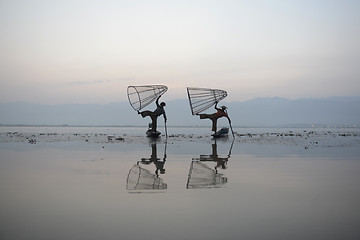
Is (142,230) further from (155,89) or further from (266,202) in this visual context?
(155,89)

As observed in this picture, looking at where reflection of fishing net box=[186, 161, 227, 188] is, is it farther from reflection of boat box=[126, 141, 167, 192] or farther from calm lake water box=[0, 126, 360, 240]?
reflection of boat box=[126, 141, 167, 192]

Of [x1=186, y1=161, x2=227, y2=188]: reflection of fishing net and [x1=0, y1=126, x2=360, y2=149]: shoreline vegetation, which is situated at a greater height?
[x1=186, y1=161, x2=227, y2=188]: reflection of fishing net

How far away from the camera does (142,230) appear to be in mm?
5227

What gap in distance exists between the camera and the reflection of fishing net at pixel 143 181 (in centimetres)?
878

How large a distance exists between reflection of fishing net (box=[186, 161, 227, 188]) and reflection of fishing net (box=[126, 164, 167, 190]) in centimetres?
82

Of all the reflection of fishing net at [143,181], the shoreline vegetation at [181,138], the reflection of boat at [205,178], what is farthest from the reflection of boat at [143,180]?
the shoreline vegetation at [181,138]

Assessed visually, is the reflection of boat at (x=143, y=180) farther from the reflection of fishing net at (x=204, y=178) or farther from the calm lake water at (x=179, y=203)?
the reflection of fishing net at (x=204, y=178)

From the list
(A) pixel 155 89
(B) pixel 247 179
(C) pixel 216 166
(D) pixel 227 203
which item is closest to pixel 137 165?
(C) pixel 216 166

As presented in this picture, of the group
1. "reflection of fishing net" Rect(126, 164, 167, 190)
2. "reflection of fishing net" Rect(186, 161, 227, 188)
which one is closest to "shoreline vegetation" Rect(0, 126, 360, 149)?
"reflection of fishing net" Rect(186, 161, 227, 188)

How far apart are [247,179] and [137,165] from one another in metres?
4.95

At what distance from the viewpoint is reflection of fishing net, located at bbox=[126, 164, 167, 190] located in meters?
8.78

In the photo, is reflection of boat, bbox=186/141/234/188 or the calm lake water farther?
reflection of boat, bbox=186/141/234/188

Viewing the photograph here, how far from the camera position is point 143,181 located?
9.66 meters

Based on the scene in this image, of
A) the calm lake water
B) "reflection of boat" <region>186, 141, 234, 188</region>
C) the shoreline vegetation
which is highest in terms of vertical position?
the calm lake water
